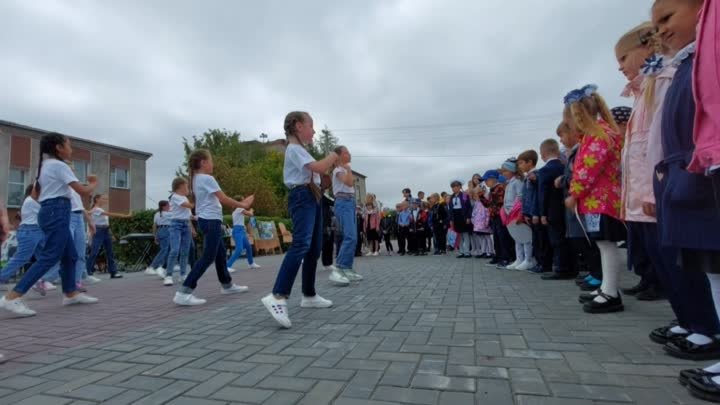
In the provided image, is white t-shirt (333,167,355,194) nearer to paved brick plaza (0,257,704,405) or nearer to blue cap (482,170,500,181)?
paved brick plaza (0,257,704,405)

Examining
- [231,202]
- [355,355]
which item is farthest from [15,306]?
[355,355]

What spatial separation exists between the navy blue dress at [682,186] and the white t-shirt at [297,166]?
2.43 meters

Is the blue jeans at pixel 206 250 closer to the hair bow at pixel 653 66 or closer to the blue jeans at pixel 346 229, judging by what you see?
the blue jeans at pixel 346 229

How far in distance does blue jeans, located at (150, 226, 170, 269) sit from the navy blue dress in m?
8.96

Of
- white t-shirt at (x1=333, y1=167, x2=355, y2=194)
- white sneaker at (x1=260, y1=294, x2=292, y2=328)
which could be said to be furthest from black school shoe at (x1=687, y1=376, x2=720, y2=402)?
white t-shirt at (x1=333, y1=167, x2=355, y2=194)

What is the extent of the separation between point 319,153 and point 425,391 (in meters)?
53.3

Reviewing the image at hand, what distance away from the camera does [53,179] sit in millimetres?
4383

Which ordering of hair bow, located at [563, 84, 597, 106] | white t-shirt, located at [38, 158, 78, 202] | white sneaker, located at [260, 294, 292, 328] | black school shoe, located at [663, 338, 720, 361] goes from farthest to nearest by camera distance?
1. white t-shirt, located at [38, 158, 78, 202]
2. hair bow, located at [563, 84, 597, 106]
3. white sneaker, located at [260, 294, 292, 328]
4. black school shoe, located at [663, 338, 720, 361]

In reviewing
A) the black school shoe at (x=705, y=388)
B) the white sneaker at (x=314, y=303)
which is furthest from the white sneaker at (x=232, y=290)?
the black school shoe at (x=705, y=388)

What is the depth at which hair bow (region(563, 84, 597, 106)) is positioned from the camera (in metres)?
Result: 3.60

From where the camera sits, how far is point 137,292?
6031mm

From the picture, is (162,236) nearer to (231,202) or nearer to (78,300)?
(78,300)

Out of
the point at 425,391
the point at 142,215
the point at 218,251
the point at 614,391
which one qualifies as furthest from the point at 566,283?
the point at 142,215

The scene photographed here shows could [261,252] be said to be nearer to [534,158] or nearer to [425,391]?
[534,158]
